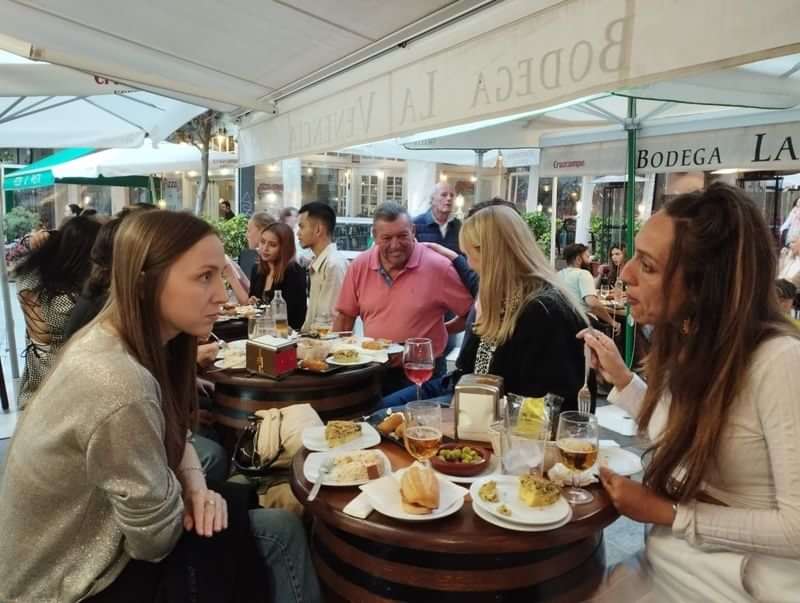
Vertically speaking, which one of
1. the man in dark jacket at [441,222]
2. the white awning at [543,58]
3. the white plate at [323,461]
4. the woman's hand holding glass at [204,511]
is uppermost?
the white awning at [543,58]

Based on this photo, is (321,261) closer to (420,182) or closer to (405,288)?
(405,288)

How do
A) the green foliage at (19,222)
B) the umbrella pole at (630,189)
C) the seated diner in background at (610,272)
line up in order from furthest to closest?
the green foliage at (19,222) < the seated diner in background at (610,272) < the umbrella pole at (630,189)

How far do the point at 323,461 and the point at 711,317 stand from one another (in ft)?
3.60

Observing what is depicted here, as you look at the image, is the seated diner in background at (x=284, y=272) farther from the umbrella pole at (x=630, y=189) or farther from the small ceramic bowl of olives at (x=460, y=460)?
the umbrella pole at (x=630, y=189)

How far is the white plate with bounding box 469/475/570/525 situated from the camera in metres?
1.31

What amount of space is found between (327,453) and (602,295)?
5.48 meters

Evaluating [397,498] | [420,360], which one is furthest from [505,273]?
[397,498]

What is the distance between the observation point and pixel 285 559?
158 cm

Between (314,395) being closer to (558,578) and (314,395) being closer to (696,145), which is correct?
(558,578)

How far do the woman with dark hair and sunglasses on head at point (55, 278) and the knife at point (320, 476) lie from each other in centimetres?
217

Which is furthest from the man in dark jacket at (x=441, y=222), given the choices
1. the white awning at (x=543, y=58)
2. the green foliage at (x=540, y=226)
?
the green foliage at (x=540, y=226)

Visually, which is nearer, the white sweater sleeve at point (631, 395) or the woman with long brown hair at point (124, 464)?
the woman with long brown hair at point (124, 464)

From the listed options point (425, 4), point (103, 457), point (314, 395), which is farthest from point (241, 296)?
point (103, 457)

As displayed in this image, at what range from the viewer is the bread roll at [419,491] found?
53.2 inches
